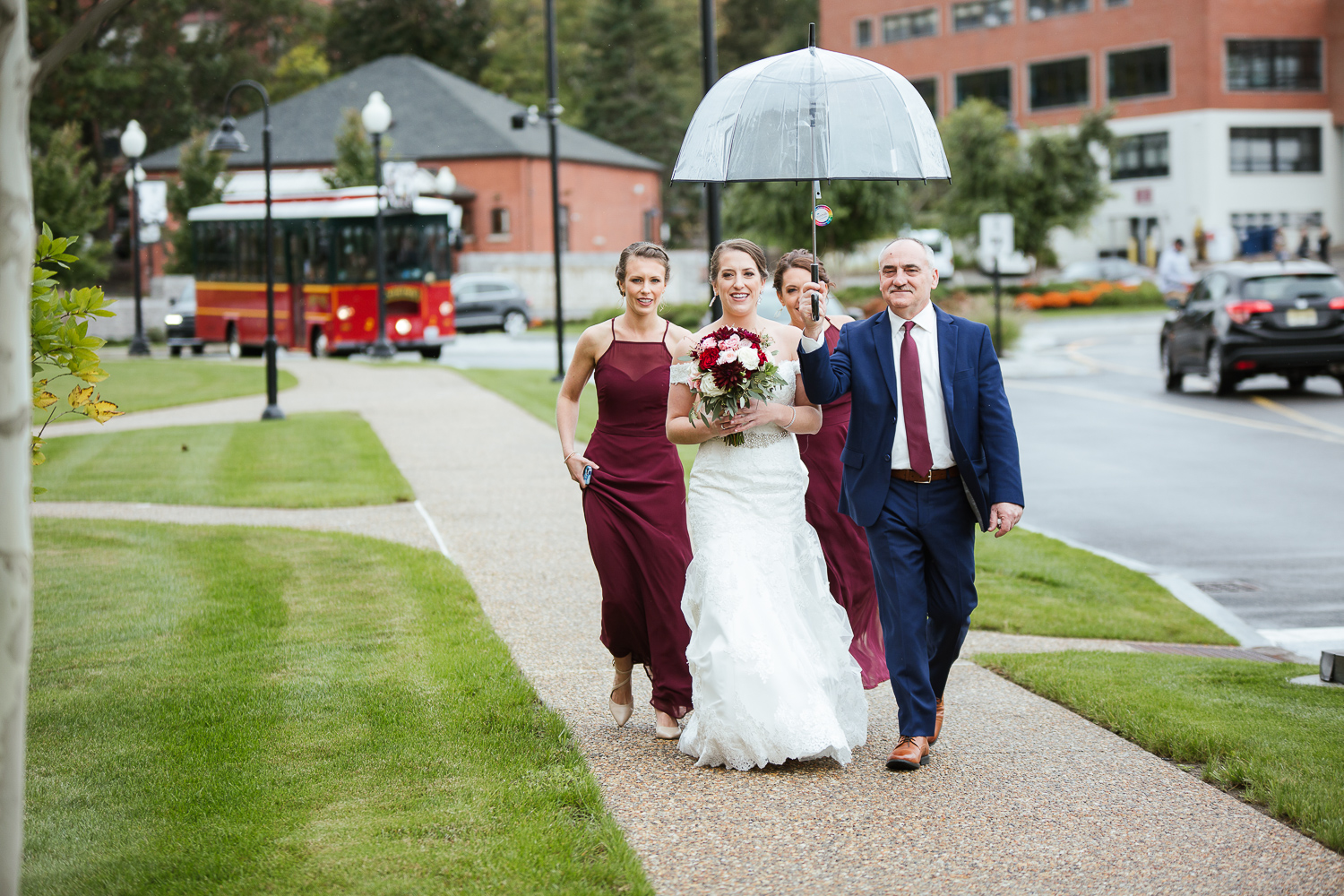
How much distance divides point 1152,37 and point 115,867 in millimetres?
66175

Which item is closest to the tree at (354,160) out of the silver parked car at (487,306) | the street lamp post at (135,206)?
the silver parked car at (487,306)

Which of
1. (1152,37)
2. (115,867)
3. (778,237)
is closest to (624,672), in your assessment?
(115,867)

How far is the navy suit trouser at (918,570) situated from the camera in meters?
5.46

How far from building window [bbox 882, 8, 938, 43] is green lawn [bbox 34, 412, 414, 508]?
59.0 meters

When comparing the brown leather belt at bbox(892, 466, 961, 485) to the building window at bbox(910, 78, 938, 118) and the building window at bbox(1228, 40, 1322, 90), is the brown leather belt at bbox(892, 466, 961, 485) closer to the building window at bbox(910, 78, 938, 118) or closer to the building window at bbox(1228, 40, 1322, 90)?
the building window at bbox(1228, 40, 1322, 90)

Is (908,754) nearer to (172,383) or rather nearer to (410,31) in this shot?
(172,383)

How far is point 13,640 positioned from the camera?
336 cm

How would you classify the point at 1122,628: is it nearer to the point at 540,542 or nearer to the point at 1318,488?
the point at 540,542

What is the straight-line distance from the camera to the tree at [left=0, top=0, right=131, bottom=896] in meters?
3.29

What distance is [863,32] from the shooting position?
74.7 m

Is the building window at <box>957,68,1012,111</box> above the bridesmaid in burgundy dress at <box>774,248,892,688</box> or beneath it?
above

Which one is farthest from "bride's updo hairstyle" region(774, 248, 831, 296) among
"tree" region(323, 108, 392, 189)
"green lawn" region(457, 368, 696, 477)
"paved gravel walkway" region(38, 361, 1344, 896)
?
"tree" region(323, 108, 392, 189)

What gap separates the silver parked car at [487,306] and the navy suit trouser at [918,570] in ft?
141

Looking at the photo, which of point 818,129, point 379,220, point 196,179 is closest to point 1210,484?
point 818,129
